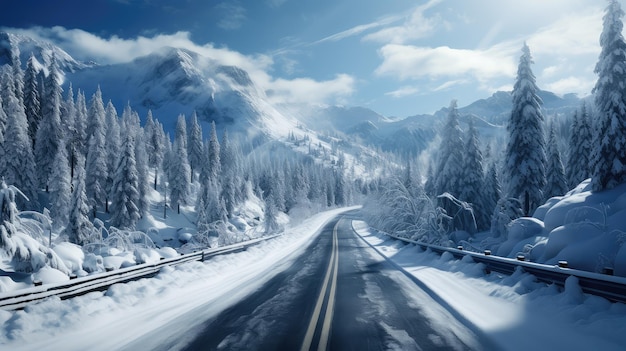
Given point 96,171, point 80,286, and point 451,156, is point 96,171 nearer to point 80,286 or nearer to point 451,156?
point 451,156

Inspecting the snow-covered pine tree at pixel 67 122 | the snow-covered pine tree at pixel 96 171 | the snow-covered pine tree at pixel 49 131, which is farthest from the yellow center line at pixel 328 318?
the snow-covered pine tree at pixel 67 122

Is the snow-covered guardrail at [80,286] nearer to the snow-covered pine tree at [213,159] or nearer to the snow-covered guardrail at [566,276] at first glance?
the snow-covered guardrail at [566,276]

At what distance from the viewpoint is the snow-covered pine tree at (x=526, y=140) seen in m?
31.6

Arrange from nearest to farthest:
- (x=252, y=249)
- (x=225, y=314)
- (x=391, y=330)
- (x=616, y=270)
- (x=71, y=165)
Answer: (x=391, y=330)
(x=616, y=270)
(x=225, y=314)
(x=252, y=249)
(x=71, y=165)

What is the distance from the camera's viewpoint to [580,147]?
42531 millimetres

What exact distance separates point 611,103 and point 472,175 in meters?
16.8

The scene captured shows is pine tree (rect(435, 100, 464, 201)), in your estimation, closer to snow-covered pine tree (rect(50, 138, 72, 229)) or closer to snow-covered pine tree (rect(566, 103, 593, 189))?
snow-covered pine tree (rect(566, 103, 593, 189))

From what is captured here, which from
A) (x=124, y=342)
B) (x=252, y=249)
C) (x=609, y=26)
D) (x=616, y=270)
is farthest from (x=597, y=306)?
(x=609, y=26)

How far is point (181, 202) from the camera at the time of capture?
249ft

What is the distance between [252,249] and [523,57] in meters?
28.0

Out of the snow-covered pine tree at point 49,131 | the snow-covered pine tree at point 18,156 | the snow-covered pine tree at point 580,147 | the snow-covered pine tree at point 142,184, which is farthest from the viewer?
the snow-covered pine tree at point 142,184

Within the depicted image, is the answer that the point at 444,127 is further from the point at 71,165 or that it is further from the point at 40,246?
the point at 71,165

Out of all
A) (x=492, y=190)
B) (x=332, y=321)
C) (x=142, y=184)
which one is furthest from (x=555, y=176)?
(x=142, y=184)

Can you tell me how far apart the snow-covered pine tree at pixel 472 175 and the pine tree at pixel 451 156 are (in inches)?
21.4
